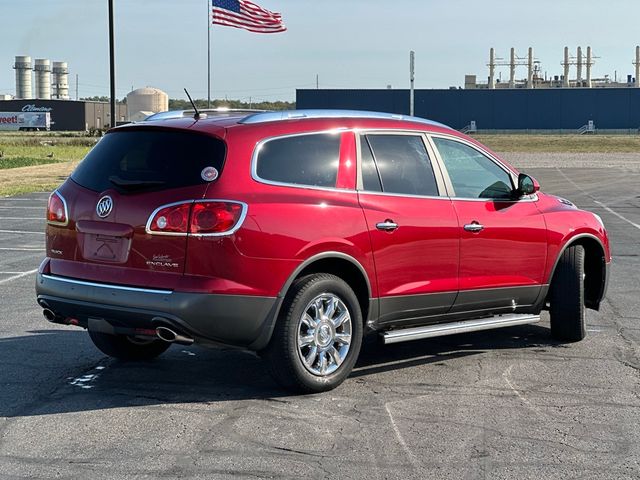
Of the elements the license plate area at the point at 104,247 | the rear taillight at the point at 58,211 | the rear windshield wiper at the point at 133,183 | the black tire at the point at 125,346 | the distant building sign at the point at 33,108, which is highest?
the distant building sign at the point at 33,108

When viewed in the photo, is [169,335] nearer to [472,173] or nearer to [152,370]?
[152,370]

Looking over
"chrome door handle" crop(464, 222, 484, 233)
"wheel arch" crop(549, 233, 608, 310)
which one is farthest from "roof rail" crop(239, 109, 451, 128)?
"wheel arch" crop(549, 233, 608, 310)

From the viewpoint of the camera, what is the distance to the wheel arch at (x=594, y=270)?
27.9ft

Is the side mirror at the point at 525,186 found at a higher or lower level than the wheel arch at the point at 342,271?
higher

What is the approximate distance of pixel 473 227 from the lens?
7359mm

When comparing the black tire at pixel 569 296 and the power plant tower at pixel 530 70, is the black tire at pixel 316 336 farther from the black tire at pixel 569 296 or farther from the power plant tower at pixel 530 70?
the power plant tower at pixel 530 70

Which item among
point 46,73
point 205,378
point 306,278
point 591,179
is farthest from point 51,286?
point 46,73

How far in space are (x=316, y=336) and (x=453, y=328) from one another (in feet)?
4.29

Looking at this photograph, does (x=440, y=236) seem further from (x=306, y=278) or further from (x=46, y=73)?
(x=46, y=73)

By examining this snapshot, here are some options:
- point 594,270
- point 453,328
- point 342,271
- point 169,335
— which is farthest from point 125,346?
point 594,270

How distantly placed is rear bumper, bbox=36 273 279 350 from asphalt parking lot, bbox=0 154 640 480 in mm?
464

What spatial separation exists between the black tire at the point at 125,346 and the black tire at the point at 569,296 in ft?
10.4

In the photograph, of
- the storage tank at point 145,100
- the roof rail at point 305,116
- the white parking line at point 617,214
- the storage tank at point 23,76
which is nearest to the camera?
the roof rail at point 305,116

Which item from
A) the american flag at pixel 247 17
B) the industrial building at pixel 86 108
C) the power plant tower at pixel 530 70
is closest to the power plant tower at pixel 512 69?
the power plant tower at pixel 530 70
